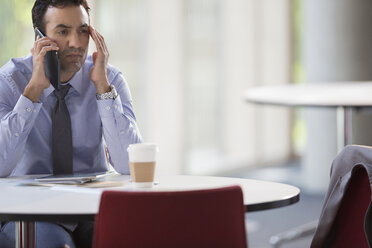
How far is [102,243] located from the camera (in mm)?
1454

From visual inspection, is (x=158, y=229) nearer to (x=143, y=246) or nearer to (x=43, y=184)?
(x=143, y=246)

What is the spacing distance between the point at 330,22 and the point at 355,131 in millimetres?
985

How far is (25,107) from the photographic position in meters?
2.23

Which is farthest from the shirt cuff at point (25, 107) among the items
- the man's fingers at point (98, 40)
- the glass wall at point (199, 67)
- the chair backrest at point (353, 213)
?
the glass wall at point (199, 67)

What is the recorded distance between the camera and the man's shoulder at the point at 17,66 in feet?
7.77

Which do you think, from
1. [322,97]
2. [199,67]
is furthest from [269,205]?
[199,67]

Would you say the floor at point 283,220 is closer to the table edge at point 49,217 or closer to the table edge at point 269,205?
the table edge at point 269,205

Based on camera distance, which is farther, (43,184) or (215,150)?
(215,150)

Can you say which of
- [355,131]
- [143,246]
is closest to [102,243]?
[143,246]

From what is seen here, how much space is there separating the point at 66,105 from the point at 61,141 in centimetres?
14

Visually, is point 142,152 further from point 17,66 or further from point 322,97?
point 322,97

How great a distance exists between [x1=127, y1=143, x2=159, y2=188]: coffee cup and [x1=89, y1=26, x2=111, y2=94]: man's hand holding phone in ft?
1.73

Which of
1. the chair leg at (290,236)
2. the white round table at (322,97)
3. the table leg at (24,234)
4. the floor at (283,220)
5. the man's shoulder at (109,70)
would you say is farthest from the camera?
the floor at (283,220)

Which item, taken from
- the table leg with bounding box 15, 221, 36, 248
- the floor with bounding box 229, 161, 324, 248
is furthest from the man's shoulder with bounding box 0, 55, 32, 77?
the floor with bounding box 229, 161, 324, 248
